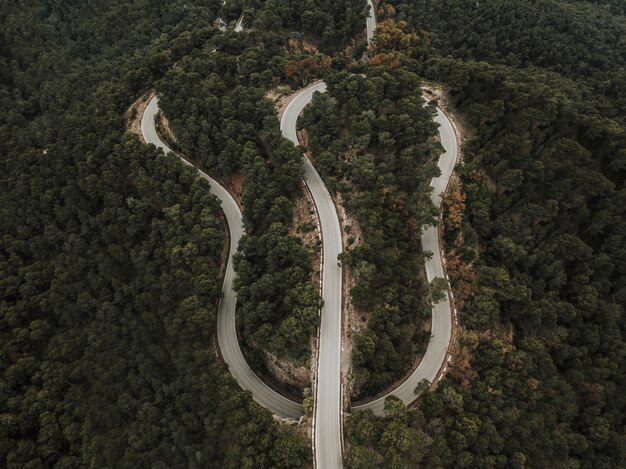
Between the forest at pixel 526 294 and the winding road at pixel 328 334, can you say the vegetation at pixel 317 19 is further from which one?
the winding road at pixel 328 334

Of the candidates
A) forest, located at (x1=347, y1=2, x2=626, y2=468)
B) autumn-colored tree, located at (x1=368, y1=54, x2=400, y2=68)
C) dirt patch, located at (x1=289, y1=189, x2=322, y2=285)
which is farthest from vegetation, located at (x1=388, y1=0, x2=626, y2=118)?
dirt patch, located at (x1=289, y1=189, x2=322, y2=285)

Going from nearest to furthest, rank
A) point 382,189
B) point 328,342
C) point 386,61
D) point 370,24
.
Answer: point 328,342 → point 382,189 → point 386,61 → point 370,24

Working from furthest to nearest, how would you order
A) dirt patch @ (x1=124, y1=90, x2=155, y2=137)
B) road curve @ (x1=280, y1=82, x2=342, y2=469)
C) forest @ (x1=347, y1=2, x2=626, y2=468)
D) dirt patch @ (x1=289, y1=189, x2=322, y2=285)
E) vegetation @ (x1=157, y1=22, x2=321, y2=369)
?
dirt patch @ (x1=124, y1=90, x2=155, y2=137)
dirt patch @ (x1=289, y1=189, x2=322, y2=285)
vegetation @ (x1=157, y1=22, x2=321, y2=369)
road curve @ (x1=280, y1=82, x2=342, y2=469)
forest @ (x1=347, y1=2, x2=626, y2=468)

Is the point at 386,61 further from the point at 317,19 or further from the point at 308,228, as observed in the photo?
the point at 308,228

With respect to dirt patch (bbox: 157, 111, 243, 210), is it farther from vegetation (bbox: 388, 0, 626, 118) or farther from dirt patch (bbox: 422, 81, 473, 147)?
vegetation (bbox: 388, 0, 626, 118)

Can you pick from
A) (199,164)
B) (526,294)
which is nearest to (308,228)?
(199,164)

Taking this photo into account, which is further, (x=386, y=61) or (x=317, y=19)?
(x=317, y=19)
